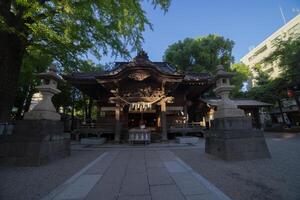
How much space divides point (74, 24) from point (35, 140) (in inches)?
173

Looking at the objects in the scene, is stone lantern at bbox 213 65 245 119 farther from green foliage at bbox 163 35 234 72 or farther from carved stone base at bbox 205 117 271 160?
green foliage at bbox 163 35 234 72

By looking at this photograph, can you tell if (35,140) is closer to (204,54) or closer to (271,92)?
(204,54)

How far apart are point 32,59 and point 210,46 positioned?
74.4 ft

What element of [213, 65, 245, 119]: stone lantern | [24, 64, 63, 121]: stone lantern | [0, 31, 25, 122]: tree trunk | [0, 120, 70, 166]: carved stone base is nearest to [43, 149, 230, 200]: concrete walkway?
[0, 120, 70, 166]: carved stone base

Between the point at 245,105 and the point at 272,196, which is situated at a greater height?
the point at 245,105

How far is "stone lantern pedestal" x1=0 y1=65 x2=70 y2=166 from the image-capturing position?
5.25 m

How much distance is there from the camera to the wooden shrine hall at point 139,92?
12594 mm

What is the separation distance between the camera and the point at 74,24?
6.22 m

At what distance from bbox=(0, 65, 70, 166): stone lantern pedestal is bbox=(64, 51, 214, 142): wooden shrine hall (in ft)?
18.2

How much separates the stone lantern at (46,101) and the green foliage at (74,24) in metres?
0.94

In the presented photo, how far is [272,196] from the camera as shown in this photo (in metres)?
2.83

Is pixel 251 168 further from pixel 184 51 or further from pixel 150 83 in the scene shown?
pixel 184 51

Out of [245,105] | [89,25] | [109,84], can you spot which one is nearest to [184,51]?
[245,105]

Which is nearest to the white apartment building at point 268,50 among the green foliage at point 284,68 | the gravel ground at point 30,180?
the green foliage at point 284,68
